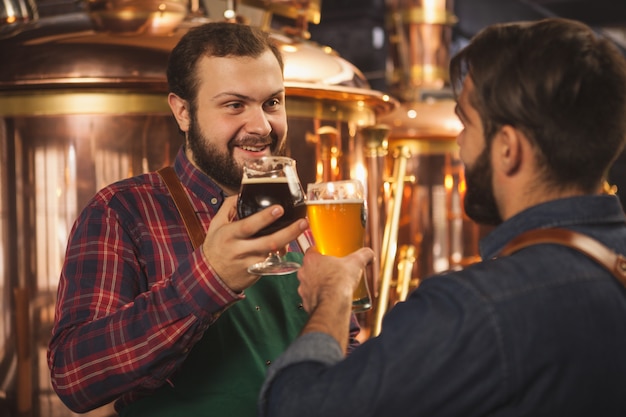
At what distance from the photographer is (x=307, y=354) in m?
1.61

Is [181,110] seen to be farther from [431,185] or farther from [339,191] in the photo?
[431,185]

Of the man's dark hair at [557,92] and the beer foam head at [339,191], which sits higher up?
the man's dark hair at [557,92]

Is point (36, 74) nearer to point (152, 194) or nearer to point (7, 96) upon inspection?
point (7, 96)

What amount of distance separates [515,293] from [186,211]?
1116mm

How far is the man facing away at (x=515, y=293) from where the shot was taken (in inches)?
58.2

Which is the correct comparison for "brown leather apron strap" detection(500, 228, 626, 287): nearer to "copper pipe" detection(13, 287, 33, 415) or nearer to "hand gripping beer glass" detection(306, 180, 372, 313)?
"hand gripping beer glass" detection(306, 180, 372, 313)

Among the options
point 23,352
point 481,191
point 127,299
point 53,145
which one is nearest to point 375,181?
point 53,145

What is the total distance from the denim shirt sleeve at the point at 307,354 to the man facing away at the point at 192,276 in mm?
266

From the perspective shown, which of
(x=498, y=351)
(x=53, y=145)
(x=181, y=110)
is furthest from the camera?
(x=53, y=145)

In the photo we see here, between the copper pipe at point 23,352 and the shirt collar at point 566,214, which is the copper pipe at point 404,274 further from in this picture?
the shirt collar at point 566,214

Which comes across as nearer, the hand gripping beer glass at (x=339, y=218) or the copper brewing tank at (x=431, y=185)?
the hand gripping beer glass at (x=339, y=218)

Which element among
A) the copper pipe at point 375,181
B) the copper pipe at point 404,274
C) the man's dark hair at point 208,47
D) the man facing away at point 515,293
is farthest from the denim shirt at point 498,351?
the copper pipe at point 404,274

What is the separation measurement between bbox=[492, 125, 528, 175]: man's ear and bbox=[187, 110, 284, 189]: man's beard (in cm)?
90

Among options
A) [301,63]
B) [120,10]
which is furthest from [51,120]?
[301,63]
